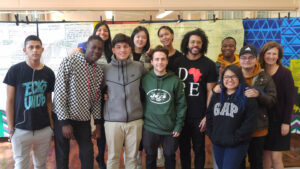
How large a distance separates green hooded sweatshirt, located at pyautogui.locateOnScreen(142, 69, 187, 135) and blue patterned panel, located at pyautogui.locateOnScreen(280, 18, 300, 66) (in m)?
2.39

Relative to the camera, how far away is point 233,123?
183 cm

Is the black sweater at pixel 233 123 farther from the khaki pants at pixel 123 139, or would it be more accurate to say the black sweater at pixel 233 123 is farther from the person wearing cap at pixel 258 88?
the khaki pants at pixel 123 139

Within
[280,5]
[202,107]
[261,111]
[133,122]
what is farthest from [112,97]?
[280,5]

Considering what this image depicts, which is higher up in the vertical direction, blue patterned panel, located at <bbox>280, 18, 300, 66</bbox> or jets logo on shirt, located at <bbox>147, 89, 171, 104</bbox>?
blue patterned panel, located at <bbox>280, 18, 300, 66</bbox>

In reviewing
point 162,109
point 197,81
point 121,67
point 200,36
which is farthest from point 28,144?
point 200,36

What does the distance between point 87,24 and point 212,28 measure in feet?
6.36

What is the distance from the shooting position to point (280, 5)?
12.1ft

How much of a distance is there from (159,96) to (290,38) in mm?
2679

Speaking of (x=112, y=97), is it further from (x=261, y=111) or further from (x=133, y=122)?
(x=261, y=111)

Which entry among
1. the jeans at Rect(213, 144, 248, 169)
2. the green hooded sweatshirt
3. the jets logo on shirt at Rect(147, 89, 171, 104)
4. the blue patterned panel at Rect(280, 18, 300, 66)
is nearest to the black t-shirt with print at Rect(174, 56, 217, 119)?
the green hooded sweatshirt

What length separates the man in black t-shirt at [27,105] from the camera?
194 centimetres

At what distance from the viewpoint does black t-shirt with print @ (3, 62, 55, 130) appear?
1938 mm

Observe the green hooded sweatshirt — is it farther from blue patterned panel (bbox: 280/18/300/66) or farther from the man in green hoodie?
blue patterned panel (bbox: 280/18/300/66)

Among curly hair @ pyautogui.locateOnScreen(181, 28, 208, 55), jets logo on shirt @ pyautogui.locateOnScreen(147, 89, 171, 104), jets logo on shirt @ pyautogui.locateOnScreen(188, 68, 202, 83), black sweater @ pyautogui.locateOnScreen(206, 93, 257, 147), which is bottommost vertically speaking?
black sweater @ pyautogui.locateOnScreen(206, 93, 257, 147)
